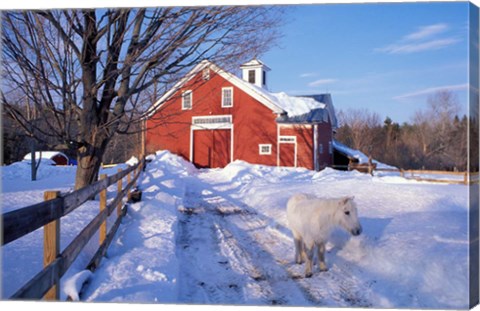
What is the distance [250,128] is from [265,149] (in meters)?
1.18

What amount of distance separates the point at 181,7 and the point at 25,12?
71.9 inches

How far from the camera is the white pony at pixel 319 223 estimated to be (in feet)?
12.4

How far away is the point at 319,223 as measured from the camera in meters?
3.96

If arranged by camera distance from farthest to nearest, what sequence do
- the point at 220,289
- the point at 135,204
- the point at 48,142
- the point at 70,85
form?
the point at 135,204, the point at 48,142, the point at 70,85, the point at 220,289

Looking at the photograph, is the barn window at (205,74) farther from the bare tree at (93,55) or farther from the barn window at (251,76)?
the barn window at (251,76)

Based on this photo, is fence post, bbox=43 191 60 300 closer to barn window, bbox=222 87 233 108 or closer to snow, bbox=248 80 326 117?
snow, bbox=248 80 326 117

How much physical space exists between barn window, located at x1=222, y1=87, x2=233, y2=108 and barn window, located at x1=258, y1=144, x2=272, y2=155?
237 centimetres

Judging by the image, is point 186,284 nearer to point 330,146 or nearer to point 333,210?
point 333,210

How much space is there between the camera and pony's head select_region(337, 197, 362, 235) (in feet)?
12.3

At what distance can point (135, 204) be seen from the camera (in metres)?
6.54

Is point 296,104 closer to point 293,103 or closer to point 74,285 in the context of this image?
point 293,103

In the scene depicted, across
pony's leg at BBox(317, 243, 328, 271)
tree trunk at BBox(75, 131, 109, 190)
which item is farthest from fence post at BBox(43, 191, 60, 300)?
tree trunk at BBox(75, 131, 109, 190)


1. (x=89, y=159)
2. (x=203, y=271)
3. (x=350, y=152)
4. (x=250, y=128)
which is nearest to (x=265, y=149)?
(x=250, y=128)

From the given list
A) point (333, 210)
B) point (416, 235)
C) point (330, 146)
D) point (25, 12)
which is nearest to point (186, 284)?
point (333, 210)
